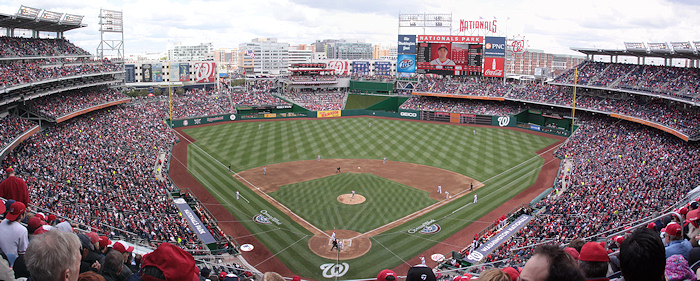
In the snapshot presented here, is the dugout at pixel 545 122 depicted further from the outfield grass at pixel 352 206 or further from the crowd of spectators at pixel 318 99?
the outfield grass at pixel 352 206

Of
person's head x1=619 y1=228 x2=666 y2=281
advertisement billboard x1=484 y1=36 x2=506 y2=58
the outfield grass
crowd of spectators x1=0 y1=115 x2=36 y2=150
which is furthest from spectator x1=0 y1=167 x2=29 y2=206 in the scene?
advertisement billboard x1=484 y1=36 x2=506 y2=58

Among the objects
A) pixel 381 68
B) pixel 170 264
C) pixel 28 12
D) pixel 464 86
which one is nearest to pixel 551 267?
pixel 170 264

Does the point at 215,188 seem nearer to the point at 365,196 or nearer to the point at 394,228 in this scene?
the point at 365,196

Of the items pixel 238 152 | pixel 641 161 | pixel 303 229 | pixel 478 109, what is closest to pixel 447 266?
A: pixel 303 229

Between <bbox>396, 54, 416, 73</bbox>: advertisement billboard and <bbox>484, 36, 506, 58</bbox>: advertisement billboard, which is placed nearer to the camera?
<bbox>484, 36, 506, 58</bbox>: advertisement billboard

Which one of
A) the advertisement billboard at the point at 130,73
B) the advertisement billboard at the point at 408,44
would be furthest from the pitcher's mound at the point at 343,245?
the advertisement billboard at the point at 130,73

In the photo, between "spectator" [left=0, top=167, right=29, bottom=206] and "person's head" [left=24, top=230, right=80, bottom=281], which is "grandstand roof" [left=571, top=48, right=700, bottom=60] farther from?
"person's head" [left=24, top=230, right=80, bottom=281]
